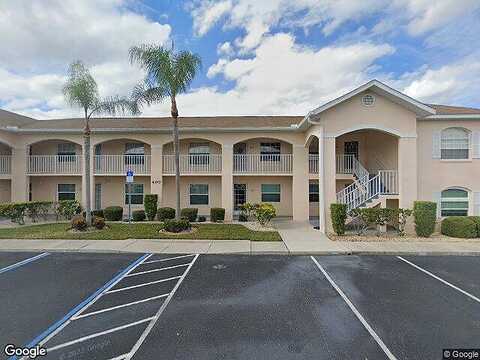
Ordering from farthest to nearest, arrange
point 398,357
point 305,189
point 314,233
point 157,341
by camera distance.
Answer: point 305,189
point 314,233
point 157,341
point 398,357

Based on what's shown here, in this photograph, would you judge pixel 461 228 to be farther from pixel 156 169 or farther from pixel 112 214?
pixel 112 214

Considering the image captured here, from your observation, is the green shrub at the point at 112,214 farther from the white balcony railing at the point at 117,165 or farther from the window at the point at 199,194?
the window at the point at 199,194

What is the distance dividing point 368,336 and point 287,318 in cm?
138

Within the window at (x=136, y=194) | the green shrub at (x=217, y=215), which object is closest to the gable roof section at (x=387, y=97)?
the green shrub at (x=217, y=215)

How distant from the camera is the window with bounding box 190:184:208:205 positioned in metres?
18.1

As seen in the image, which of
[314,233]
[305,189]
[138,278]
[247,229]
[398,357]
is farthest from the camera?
[305,189]

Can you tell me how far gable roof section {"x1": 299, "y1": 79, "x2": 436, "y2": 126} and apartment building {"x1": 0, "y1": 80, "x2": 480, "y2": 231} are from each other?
0.05 meters

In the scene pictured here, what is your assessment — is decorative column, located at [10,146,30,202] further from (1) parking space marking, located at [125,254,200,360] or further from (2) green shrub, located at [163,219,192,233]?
(1) parking space marking, located at [125,254,200,360]

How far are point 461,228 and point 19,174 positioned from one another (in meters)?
25.7

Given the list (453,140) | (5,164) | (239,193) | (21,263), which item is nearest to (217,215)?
(239,193)

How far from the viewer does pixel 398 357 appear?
12.2 feet

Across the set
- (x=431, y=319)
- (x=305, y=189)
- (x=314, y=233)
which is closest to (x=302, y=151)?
(x=305, y=189)

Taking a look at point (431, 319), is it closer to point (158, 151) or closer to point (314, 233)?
point (314, 233)

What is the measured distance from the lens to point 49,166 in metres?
17.1
